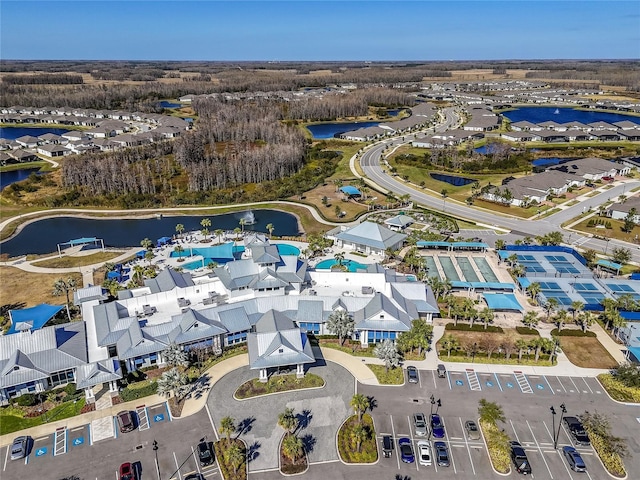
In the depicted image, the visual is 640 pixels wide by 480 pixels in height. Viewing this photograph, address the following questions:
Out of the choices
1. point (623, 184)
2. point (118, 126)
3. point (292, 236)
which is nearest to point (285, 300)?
point (292, 236)

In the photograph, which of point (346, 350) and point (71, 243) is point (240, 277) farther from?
point (71, 243)

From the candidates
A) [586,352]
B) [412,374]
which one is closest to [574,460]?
[412,374]

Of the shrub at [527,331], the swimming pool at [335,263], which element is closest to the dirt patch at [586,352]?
the shrub at [527,331]

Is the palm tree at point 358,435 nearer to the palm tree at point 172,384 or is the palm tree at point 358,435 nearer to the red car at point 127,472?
the palm tree at point 172,384

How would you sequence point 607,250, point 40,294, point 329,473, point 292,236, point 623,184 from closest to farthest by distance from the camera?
point 329,473 → point 40,294 → point 607,250 → point 292,236 → point 623,184

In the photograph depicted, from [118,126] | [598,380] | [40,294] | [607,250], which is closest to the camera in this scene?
[598,380]
